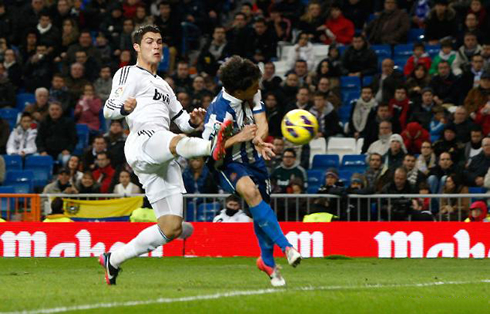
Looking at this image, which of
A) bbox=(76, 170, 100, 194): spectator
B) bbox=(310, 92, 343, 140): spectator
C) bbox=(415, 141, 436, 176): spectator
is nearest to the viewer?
bbox=(415, 141, 436, 176): spectator

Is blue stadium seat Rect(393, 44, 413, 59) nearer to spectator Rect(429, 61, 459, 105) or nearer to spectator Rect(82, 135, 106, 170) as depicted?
spectator Rect(429, 61, 459, 105)

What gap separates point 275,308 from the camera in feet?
26.6

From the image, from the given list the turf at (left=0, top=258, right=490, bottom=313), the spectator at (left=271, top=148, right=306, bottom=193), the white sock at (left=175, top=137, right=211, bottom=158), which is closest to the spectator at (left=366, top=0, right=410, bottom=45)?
the spectator at (left=271, top=148, right=306, bottom=193)

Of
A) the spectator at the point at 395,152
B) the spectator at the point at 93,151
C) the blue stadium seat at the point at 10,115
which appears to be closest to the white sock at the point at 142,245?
the spectator at the point at 395,152

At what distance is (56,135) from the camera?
22.1 meters

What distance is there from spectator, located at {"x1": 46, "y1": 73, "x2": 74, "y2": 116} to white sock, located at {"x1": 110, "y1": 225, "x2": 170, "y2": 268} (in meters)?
13.3

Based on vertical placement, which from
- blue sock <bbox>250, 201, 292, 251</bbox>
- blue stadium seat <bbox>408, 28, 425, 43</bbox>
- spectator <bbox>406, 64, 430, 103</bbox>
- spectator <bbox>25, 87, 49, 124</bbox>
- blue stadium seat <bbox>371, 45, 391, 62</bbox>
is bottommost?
blue sock <bbox>250, 201, 292, 251</bbox>

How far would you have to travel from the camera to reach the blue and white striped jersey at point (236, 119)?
10430 millimetres

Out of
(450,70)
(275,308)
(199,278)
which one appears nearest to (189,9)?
A: (450,70)

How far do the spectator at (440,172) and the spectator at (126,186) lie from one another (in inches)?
202

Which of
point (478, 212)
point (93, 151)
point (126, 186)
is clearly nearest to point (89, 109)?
point (93, 151)

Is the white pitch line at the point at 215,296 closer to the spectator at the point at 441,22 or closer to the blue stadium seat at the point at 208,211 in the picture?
the blue stadium seat at the point at 208,211

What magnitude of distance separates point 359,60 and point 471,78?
2725 millimetres

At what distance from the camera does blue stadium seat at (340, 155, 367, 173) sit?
20.3 m
